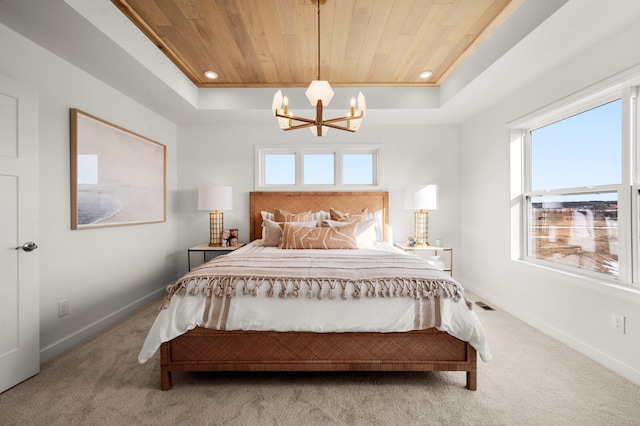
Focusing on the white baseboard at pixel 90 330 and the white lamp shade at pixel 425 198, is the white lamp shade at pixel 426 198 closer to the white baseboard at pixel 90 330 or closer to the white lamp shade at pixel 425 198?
the white lamp shade at pixel 425 198

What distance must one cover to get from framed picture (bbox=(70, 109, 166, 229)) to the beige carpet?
1.23 m

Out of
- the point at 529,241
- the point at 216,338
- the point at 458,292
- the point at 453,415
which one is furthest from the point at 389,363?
the point at 529,241

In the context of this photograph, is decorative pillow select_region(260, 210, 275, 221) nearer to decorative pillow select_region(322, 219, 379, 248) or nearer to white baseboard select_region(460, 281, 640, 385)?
decorative pillow select_region(322, 219, 379, 248)

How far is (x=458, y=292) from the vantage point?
6.23 ft

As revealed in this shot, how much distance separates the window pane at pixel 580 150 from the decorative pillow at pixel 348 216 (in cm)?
183

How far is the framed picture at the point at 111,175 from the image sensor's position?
253 centimetres

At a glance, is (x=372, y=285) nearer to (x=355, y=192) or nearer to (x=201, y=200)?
(x=355, y=192)

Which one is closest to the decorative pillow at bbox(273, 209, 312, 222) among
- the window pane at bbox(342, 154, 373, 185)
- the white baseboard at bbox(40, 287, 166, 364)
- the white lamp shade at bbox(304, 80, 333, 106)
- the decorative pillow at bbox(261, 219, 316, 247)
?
the decorative pillow at bbox(261, 219, 316, 247)

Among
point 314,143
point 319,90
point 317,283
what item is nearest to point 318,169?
point 314,143

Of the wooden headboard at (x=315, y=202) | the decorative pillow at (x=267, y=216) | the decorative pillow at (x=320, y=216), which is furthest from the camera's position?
the wooden headboard at (x=315, y=202)

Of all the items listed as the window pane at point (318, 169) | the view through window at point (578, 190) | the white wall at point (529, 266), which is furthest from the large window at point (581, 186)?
the window pane at point (318, 169)

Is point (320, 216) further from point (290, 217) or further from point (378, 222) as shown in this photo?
point (378, 222)

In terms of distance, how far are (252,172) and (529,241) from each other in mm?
3449

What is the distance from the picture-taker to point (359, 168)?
14.5 feet
